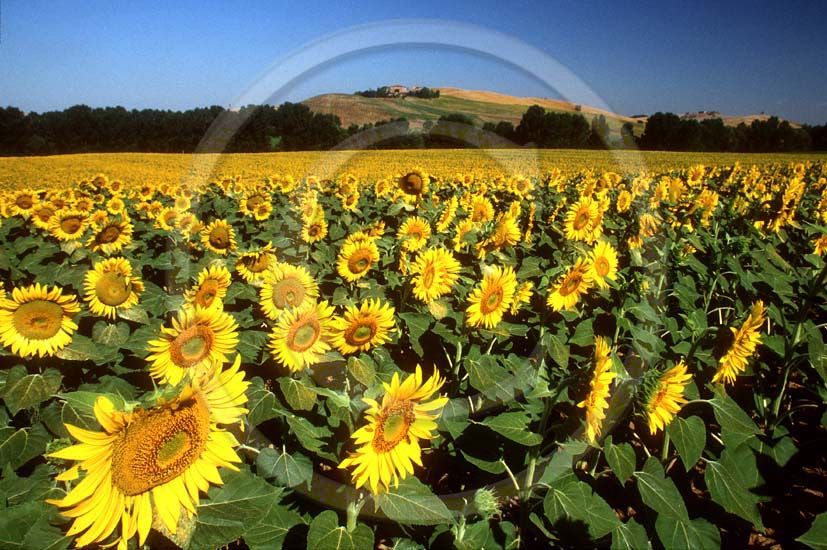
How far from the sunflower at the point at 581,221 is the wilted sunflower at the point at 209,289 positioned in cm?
348

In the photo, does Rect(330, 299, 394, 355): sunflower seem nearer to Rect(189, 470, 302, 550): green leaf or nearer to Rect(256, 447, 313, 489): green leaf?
Rect(256, 447, 313, 489): green leaf

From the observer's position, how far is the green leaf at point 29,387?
231 centimetres

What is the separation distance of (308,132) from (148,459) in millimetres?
46353

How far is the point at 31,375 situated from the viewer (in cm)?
245

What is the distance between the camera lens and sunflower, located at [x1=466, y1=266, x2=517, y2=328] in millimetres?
2875

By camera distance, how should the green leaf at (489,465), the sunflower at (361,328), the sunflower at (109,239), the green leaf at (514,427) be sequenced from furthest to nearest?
the sunflower at (109,239) → the sunflower at (361,328) → the green leaf at (489,465) → the green leaf at (514,427)

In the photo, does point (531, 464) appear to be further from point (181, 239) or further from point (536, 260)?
point (181, 239)

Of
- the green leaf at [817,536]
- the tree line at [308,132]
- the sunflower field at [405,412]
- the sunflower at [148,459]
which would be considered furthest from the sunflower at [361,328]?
the tree line at [308,132]

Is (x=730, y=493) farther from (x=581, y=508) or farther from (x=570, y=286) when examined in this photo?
(x=570, y=286)

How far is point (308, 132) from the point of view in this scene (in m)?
44.2

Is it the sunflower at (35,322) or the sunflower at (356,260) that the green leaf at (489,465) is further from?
the sunflower at (35,322)

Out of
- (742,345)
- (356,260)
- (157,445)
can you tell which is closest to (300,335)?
(157,445)

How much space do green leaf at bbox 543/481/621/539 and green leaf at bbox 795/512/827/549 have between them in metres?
0.66

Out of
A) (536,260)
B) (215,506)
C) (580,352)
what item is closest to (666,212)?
(536,260)
